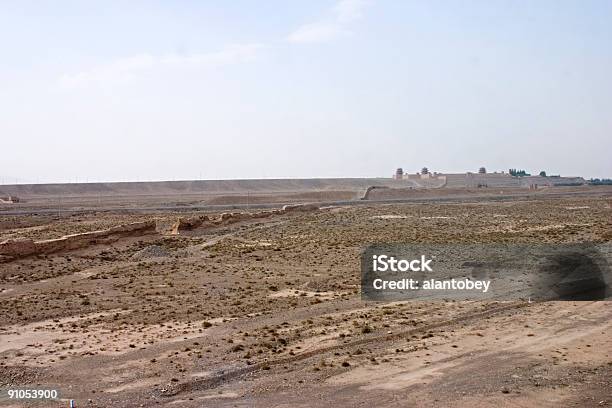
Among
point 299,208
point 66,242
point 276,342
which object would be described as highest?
point 299,208

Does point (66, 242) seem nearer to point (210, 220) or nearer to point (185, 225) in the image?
point (185, 225)

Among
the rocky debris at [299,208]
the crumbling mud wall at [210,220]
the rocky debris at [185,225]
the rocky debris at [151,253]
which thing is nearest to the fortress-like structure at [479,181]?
the rocky debris at [299,208]

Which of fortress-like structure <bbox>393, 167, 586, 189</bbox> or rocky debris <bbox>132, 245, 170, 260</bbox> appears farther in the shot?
fortress-like structure <bbox>393, 167, 586, 189</bbox>

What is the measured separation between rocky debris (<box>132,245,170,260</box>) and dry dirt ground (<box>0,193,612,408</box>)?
10.7 feet

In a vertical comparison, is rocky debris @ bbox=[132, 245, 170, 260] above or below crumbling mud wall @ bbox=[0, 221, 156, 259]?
below

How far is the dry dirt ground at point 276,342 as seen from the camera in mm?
11711

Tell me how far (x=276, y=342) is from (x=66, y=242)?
21764mm

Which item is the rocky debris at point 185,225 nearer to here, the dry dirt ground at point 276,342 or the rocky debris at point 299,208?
the dry dirt ground at point 276,342

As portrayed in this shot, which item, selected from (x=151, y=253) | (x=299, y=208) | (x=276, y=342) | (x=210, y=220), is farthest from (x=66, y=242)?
(x=299, y=208)

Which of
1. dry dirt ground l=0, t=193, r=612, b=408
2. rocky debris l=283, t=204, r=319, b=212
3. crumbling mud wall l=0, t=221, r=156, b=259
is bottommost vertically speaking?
dry dirt ground l=0, t=193, r=612, b=408

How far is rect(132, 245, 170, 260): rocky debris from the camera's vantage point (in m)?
32.6

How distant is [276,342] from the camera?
15148 mm

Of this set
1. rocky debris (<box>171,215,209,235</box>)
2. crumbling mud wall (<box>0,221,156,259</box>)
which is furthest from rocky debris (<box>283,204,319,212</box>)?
crumbling mud wall (<box>0,221,156,259</box>)

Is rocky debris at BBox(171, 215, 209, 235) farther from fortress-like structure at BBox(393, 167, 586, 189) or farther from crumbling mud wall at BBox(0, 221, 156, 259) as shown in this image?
fortress-like structure at BBox(393, 167, 586, 189)
